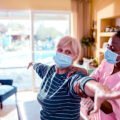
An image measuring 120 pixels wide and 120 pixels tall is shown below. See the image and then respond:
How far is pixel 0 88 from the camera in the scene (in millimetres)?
3674

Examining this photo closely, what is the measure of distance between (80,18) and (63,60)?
3476 mm

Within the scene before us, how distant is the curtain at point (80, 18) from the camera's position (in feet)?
14.1

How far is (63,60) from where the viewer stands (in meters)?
1.08

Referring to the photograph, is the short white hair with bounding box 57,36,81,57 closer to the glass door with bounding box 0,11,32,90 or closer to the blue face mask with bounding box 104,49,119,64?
the blue face mask with bounding box 104,49,119,64

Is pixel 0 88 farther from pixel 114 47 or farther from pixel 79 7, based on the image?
pixel 114 47

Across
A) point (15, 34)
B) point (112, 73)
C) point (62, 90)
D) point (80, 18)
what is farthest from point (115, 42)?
point (15, 34)

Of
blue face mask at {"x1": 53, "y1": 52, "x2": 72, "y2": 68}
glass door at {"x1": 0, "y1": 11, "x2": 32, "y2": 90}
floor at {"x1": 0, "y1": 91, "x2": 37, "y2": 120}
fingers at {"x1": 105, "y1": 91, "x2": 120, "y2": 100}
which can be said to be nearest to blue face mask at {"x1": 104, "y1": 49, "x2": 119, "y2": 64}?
blue face mask at {"x1": 53, "y1": 52, "x2": 72, "y2": 68}

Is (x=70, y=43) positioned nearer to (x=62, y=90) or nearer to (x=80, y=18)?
(x=62, y=90)

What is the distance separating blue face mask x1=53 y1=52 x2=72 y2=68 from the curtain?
11.0ft

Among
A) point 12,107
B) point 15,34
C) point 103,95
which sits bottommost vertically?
point 12,107

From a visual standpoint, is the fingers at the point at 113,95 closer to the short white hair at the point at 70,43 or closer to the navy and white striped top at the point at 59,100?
the navy and white striped top at the point at 59,100

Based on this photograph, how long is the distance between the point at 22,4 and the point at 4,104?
2.32 m

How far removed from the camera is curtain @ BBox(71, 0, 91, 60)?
430 centimetres

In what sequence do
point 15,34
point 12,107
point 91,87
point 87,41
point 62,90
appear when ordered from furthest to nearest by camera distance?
point 15,34, point 87,41, point 12,107, point 62,90, point 91,87
